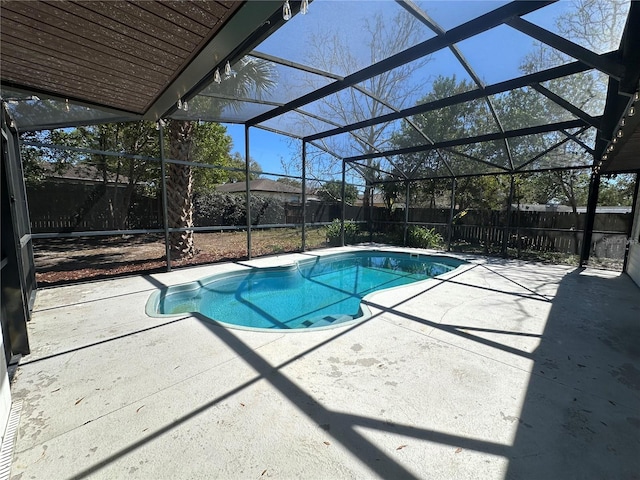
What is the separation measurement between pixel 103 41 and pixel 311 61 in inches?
101

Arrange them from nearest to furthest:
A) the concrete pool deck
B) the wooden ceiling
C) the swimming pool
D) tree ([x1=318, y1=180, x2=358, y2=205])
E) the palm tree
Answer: the concrete pool deck → the wooden ceiling → the swimming pool → the palm tree → tree ([x1=318, y1=180, x2=358, y2=205])

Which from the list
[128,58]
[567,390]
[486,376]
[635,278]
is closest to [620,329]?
[567,390]

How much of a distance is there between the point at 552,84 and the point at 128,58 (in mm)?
6077

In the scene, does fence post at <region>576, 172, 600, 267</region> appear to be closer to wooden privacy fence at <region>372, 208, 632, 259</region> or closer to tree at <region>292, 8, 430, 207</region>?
wooden privacy fence at <region>372, 208, 632, 259</region>

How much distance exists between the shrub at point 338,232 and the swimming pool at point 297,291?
2059 millimetres

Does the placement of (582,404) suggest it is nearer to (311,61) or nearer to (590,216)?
(311,61)

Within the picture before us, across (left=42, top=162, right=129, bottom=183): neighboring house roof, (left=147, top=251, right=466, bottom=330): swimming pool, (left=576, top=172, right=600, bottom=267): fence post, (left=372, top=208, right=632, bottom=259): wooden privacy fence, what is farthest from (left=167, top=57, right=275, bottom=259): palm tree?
(left=576, top=172, right=600, bottom=267): fence post

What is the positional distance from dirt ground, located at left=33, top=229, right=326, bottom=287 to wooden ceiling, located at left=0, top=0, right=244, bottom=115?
3597 millimetres

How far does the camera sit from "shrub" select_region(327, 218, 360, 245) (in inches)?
430

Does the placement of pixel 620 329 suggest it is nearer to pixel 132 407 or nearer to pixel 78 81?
pixel 132 407

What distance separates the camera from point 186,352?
103 inches

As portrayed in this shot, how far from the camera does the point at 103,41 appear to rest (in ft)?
7.73

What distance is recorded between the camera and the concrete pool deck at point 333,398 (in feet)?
4.95

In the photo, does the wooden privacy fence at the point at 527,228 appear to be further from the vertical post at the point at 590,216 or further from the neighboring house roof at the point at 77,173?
the neighboring house roof at the point at 77,173
